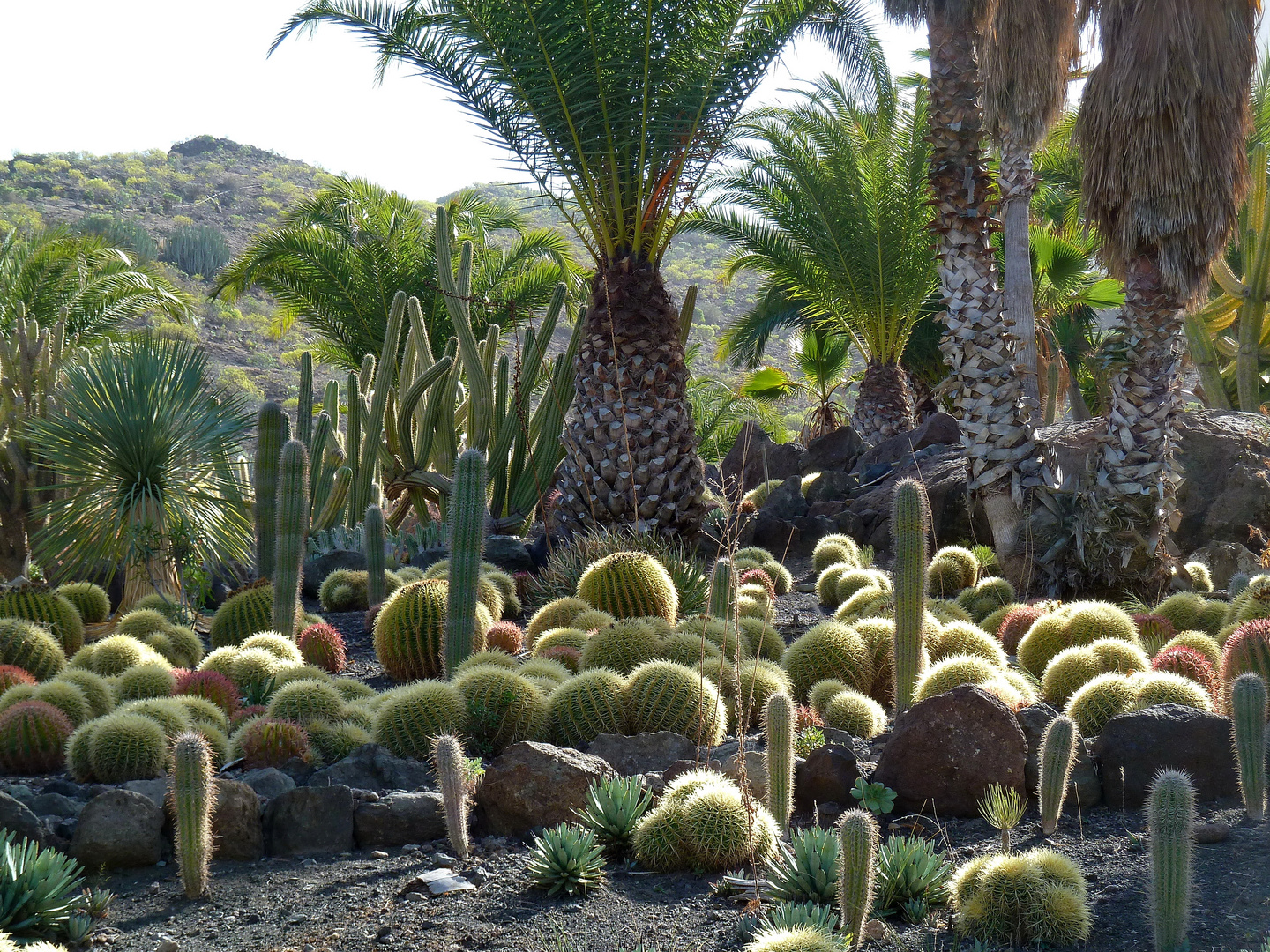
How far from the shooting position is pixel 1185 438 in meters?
10.8

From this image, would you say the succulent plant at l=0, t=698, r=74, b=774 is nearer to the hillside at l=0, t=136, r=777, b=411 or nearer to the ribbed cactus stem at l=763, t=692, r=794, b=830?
the ribbed cactus stem at l=763, t=692, r=794, b=830

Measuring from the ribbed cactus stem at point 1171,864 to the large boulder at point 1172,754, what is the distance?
1234mm

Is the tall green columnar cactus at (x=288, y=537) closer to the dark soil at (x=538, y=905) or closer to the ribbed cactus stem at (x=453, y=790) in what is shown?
the dark soil at (x=538, y=905)

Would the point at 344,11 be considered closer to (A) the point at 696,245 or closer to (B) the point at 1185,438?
(B) the point at 1185,438

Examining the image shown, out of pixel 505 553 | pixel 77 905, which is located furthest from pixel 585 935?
pixel 505 553

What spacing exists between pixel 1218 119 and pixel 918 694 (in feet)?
A: 18.1

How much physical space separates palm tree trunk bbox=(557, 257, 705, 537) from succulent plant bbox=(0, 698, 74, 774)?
5203 millimetres

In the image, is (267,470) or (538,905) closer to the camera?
(538,905)

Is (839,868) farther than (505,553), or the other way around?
(505,553)

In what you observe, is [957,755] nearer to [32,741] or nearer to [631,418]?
[32,741]

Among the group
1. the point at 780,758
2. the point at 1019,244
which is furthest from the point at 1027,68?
the point at 780,758

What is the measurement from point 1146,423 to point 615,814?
6.41 metres

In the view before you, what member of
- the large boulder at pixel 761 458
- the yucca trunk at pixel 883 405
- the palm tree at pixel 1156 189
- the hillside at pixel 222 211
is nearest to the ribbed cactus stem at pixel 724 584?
the palm tree at pixel 1156 189

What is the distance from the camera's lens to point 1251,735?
3520 mm
